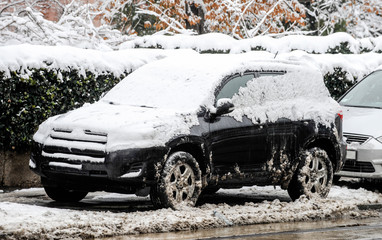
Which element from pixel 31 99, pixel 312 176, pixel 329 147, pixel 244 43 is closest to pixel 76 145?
pixel 31 99

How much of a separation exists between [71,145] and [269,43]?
937 cm

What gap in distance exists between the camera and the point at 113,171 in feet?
31.5

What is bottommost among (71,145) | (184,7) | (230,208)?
(230,208)

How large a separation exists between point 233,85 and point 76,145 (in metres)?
2.23

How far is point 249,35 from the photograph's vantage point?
22.0m

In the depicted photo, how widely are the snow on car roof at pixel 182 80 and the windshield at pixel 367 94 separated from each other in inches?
123

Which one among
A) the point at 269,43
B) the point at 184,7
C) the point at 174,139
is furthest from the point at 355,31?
the point at 174,139

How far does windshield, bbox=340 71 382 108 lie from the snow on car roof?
312cm

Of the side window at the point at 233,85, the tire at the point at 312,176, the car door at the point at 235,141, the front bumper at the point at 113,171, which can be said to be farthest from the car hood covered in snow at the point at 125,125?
the tire at the point at 312,176

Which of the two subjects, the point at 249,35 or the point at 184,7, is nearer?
Answer: the point at 249,35

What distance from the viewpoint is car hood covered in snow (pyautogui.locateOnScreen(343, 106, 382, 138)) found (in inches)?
531

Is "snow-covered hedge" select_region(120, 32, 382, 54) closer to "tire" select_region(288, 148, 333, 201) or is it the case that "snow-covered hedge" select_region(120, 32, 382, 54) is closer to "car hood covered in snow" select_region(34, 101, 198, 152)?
"tire" select_region(288, 148, 333, 201)

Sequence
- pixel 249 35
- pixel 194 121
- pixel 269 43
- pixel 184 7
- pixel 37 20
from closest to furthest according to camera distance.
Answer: pixel 194 121 < pixel 37 20 < pixel 269 43 < pixel 249 35 < pixel 184 7

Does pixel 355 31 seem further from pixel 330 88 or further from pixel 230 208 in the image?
pixel 230 208
